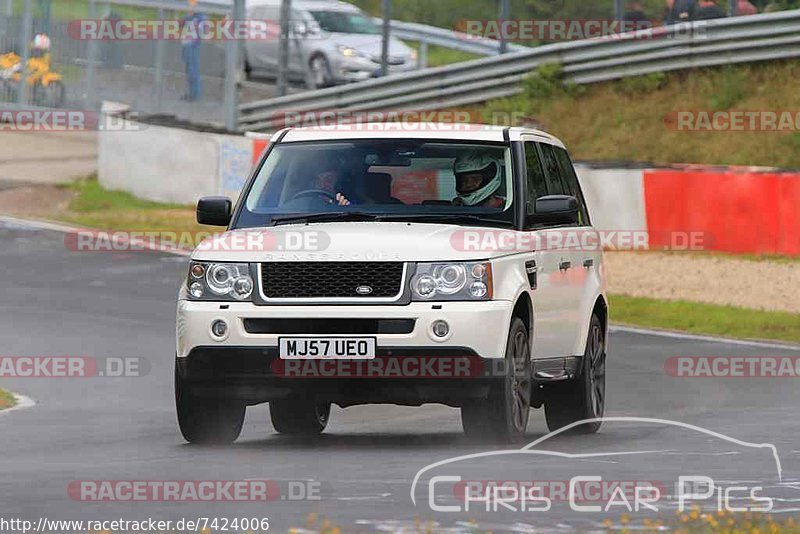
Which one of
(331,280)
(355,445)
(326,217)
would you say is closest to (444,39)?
(326,217)

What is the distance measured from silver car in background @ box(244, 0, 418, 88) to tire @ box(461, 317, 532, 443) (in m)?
27.2

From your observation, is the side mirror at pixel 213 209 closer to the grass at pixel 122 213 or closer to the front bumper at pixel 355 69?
the grass at pixel 122 213

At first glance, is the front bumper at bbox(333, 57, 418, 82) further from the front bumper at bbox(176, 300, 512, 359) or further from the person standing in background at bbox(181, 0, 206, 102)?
the front bumper at bbox(176, 300, 512, 359)

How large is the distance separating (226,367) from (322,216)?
111 centimetres

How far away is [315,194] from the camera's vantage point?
11.4 m

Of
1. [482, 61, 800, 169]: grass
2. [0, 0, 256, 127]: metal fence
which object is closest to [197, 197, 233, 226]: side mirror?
[482, 61, 800, 169]: grass

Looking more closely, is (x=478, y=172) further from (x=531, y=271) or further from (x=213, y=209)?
Answer: (x=213, y=209)

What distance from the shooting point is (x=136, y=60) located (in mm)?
33844

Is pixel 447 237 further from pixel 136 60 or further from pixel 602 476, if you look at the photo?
pixel 136 60

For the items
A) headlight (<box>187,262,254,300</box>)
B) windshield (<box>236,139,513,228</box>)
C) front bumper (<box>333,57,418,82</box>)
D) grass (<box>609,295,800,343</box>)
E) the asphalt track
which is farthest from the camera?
front bumper (<box>333,57,418,82</box>)

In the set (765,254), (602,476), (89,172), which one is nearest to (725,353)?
(765,254)

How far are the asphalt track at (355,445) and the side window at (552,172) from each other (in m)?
1.46

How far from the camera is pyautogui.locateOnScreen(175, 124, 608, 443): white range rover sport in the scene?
10.4 meters

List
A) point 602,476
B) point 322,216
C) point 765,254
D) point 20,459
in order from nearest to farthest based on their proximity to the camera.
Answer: point 602,476
point 20,459
point 322,216
point 765,254
